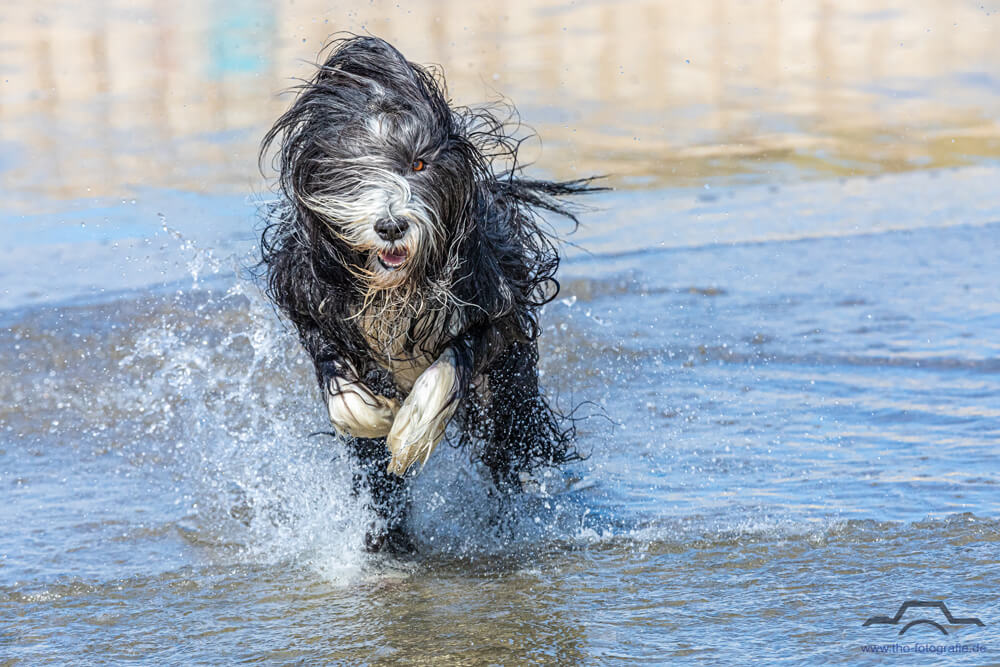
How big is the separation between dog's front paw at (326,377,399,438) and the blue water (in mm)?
481

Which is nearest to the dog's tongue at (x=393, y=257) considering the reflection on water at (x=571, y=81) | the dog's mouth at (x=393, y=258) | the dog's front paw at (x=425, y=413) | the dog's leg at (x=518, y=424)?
the dog's mouth at (x=393, y=258)

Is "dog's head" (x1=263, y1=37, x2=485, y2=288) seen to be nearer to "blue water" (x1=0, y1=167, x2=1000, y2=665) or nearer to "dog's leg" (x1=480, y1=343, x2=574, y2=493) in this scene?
"dog's leg" (x1=480, y1=343, x2=574, y2=493)

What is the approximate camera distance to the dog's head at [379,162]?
3307 mm

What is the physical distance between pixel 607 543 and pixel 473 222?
1.19 m

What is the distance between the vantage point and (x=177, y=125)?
10.2 m

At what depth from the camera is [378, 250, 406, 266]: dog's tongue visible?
3416 mm

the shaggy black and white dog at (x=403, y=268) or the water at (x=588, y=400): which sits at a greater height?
the shaggy black and white dog at (x=403, y=268)

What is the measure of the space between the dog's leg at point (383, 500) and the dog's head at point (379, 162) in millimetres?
864

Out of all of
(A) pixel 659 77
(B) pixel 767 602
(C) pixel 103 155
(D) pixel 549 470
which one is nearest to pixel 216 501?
(D) pixel 549 470

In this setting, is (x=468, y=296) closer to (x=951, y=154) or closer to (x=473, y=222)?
(x=473, y=222)

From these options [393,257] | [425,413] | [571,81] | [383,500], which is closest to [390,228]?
[393,257]

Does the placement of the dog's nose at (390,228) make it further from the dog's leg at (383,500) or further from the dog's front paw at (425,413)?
the dog's leg at (383,500)

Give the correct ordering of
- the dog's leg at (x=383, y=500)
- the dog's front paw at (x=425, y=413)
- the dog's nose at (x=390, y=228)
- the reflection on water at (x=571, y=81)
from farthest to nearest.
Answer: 1. the reflection on water at (x=571, y=81)
2. the dog's leg at (x=383, y=500)
3. the dog's front paw at (x=425, y=413)
4. the dog's nose at (x=390, y=228)

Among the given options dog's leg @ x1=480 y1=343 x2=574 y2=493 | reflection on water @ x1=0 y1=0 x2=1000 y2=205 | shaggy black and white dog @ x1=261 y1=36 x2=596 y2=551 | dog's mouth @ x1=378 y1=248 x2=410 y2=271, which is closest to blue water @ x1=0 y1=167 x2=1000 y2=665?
dog's leg @ x1=480 y1=343 x2=574 y2=493
